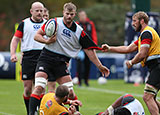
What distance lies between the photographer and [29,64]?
941 cm

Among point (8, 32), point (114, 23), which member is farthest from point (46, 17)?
point (8, 32)

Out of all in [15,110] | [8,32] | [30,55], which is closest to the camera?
[30,55]

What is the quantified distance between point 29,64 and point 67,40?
145 cm

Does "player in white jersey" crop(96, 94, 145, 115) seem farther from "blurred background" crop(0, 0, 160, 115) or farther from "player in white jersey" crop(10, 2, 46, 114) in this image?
"player in white jersey" crop(10, 2, 46, 114)

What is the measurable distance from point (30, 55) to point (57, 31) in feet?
4.64

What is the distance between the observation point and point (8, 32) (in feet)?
145

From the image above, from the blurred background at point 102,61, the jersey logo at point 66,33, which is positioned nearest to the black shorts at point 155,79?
the jersey logo at point 66,33

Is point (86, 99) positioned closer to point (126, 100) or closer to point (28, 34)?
point (28, 34)

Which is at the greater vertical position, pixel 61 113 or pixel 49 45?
pixel 49 45

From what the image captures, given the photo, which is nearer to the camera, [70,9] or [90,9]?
Result: [70,9]

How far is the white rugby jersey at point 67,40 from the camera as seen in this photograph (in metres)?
8.29

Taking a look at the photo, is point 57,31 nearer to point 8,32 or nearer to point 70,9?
point 70,9

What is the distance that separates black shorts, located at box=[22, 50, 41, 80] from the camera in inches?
369

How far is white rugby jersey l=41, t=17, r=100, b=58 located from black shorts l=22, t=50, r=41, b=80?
113cm
